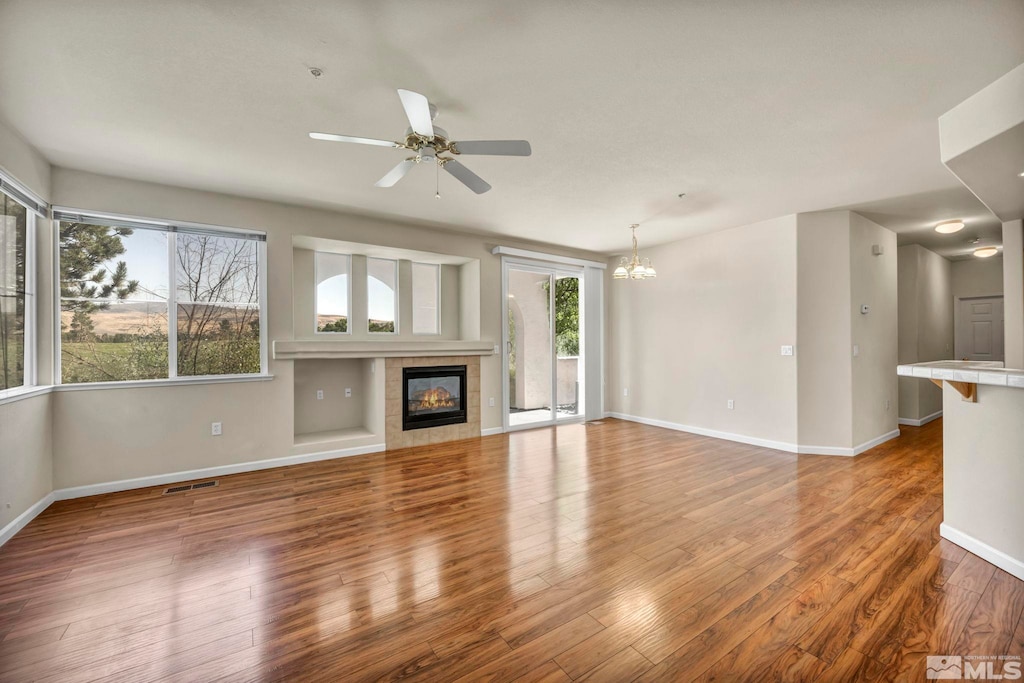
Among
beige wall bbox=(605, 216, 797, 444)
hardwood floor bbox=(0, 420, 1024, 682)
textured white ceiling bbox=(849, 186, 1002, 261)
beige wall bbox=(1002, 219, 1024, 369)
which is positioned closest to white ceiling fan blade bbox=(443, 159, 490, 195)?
hardwood floor bbox=(0, 420, 1024, 682)

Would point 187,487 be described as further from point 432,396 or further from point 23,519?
point 432,396

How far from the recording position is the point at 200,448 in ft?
13.4

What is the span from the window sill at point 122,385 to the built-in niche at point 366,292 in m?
0.93

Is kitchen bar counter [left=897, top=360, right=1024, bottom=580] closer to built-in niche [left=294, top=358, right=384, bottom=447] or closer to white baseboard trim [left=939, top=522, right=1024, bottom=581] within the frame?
white baseboard trim [left=939, top=522, right=1024, bottom=581]

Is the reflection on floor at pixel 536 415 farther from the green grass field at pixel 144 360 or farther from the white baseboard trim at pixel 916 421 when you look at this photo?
the white baseboard trim at pixel 916 421

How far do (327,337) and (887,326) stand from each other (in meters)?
7.03

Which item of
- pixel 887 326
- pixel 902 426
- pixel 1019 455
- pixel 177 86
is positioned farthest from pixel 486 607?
pixel 902 426

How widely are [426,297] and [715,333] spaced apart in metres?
4.00

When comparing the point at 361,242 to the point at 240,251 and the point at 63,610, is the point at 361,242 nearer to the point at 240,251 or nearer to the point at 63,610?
the point at 240,251

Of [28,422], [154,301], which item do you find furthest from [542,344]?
[28,422]

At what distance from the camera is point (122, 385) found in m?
3.76

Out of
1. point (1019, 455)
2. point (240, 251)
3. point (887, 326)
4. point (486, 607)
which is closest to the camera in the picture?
point (486, 607)

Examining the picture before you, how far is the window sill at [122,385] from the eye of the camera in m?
3.02

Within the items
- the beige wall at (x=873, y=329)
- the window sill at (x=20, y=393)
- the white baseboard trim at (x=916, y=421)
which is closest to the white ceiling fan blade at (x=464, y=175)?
the window sill at (x=20, y=393)
